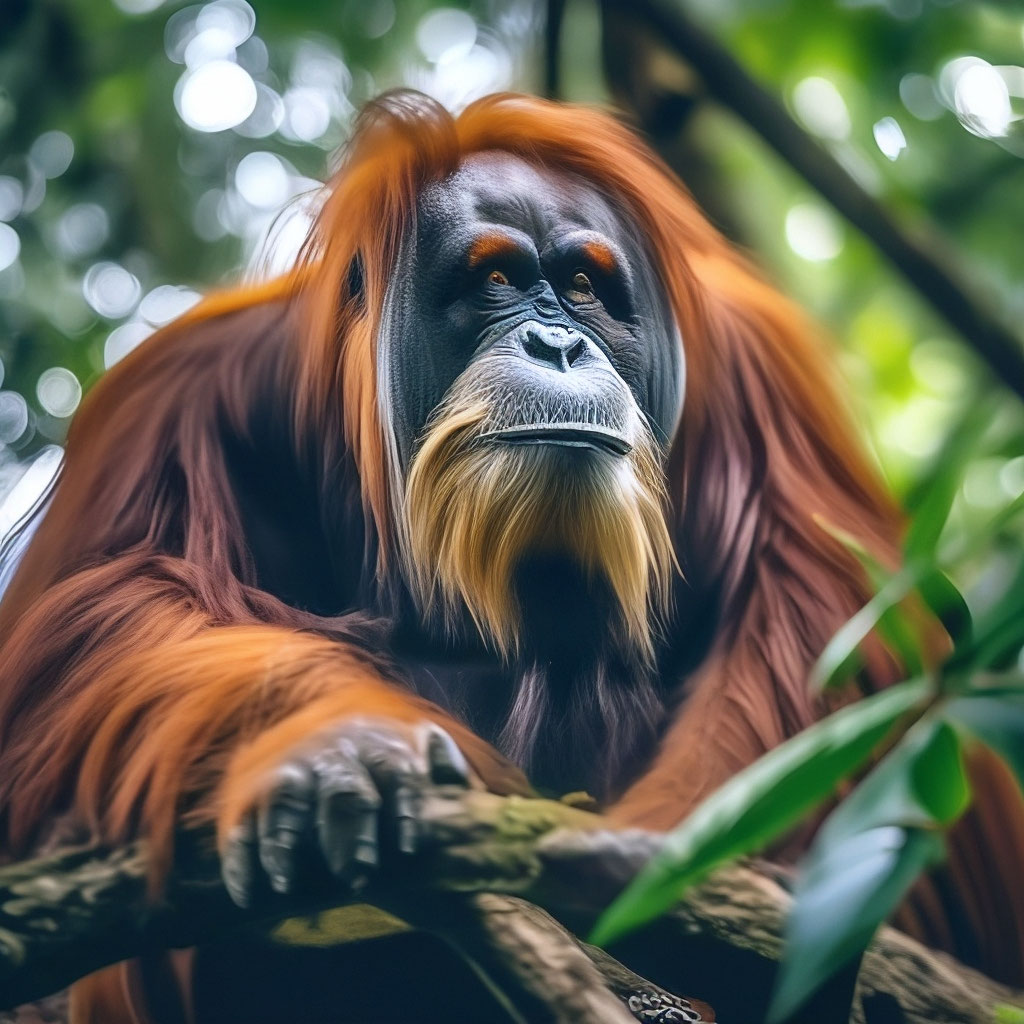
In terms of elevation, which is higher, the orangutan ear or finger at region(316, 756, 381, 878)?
the orangutan ear

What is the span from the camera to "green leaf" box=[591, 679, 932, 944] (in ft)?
2.43

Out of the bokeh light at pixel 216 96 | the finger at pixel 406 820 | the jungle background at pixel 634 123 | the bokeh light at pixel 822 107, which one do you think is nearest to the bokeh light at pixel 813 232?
the jungle background at pixel 634 123

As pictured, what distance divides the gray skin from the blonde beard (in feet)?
0.09

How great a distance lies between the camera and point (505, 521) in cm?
135

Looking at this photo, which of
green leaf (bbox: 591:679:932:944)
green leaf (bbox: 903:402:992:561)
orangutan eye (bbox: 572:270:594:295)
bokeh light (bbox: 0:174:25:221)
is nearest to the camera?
green leaf (bbox: 591:679:932:944)

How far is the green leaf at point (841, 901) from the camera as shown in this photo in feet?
2.55

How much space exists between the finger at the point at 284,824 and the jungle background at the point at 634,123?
0.73 metres

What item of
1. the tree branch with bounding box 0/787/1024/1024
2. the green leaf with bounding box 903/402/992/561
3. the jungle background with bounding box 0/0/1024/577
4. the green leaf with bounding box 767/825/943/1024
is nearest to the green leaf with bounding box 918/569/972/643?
the green leaf with bounding box 903/402/992/561

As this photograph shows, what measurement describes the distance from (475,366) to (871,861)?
0.71 m

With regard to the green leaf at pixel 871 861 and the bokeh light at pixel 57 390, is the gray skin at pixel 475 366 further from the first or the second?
the bokeh light at pixel 57 390

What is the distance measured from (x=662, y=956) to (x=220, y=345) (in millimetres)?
886

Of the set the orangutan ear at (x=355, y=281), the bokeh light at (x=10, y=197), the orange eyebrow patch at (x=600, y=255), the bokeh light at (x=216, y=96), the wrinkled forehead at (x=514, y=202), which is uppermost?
the bokeh light at (x=216, y=96)

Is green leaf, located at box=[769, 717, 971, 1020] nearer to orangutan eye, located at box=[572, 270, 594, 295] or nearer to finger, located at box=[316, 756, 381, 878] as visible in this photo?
finger, located at box=[316, 756, 381, 878]

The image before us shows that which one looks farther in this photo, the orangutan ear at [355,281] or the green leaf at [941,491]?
the orangutan ear at [355,281]
